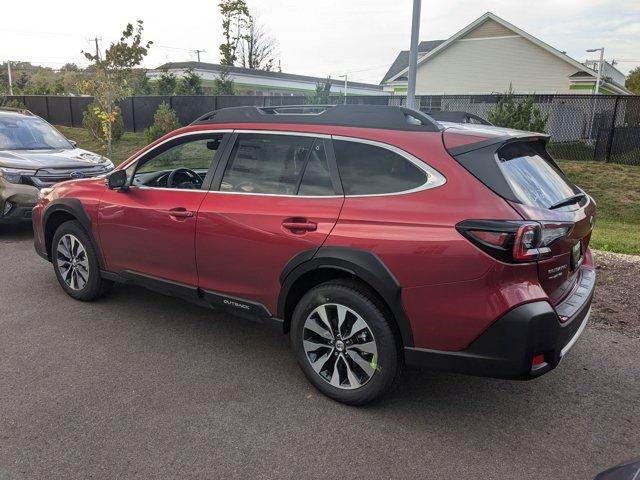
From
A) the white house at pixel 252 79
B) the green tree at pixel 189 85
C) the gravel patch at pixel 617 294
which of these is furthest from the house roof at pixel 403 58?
the gravel patch at pixel 617 294

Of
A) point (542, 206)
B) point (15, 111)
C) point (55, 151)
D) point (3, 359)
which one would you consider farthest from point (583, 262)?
point (15, 111)

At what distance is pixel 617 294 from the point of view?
17.2 feet

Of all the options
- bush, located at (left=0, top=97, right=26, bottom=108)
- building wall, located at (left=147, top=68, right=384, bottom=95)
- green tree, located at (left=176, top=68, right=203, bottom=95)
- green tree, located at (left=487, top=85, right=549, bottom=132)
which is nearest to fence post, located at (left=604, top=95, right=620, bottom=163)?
green tree, located at (left=487, top=85, right=549, bottom=132)

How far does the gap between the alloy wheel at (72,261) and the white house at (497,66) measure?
26618mm

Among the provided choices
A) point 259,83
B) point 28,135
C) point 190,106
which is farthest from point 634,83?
point 28,135

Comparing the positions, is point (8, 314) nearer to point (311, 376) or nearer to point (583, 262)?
point (311, 376)

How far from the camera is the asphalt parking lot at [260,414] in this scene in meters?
2.79

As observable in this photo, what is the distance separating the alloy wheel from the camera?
4.95 meters

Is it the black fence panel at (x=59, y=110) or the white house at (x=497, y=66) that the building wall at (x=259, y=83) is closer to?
the white house at (x=497, y=66)

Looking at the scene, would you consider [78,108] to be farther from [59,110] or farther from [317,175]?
[317,175]

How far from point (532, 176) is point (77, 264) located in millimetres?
4061

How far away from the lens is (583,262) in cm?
358

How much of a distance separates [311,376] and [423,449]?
2.90 ft

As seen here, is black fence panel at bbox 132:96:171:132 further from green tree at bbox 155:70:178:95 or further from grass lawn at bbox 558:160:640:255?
grass lawn at bbox 558:160:640:255
